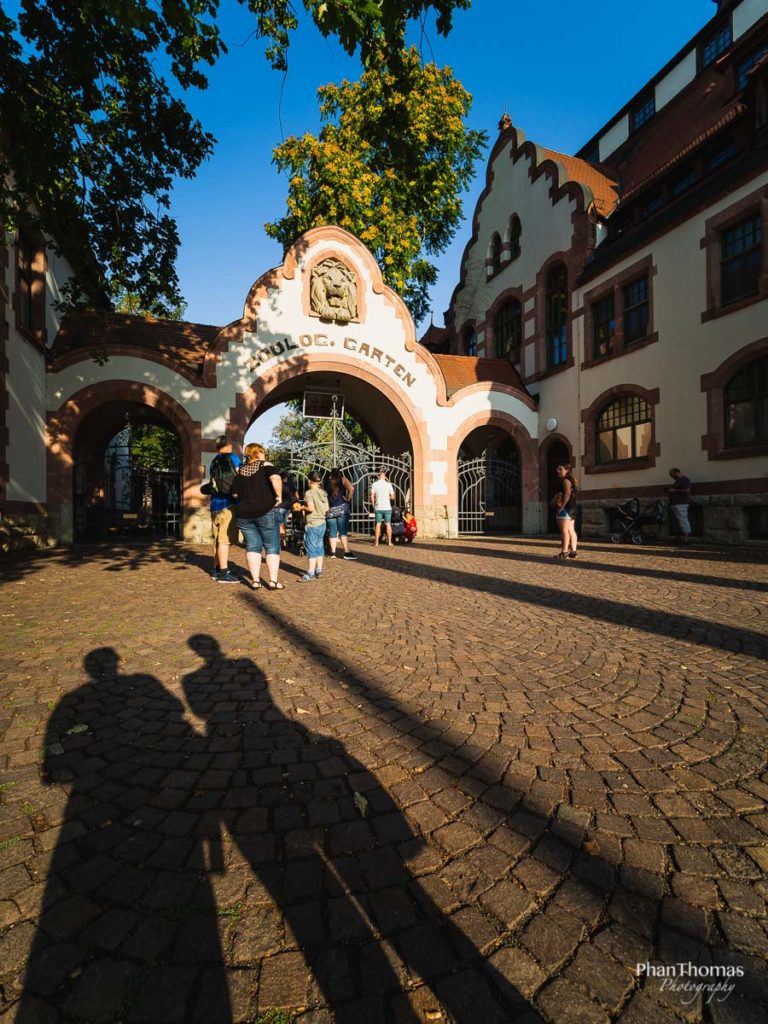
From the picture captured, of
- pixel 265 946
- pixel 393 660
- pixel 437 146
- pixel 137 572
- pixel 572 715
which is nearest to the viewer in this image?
pixel 265 946

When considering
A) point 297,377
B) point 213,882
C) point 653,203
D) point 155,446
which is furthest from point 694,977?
point 155,446

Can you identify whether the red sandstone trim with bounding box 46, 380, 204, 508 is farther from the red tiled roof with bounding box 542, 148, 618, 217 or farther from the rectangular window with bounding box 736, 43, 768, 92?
the rectangular window with bounding box 736, 43, 768, 92

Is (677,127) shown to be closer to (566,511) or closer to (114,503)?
(566,511)

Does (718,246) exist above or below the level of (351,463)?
above

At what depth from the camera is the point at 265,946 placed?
145 cm

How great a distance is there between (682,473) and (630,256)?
7.09 metres

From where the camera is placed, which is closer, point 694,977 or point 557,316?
point 694,977

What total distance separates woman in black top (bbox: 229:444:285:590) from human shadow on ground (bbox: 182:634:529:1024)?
13.7 feet

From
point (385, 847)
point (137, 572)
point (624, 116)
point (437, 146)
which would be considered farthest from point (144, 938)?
point (624, 116)

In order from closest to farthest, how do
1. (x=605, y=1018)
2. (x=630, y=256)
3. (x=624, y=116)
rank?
(x=605, y=1018)
(x=630, y=256)
(x=624, y=116)

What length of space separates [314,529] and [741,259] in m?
12.7

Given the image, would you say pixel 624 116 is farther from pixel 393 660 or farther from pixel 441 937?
pixel 441 937

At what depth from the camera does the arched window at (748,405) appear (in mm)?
11531

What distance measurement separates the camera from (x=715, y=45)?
60.0 ft
